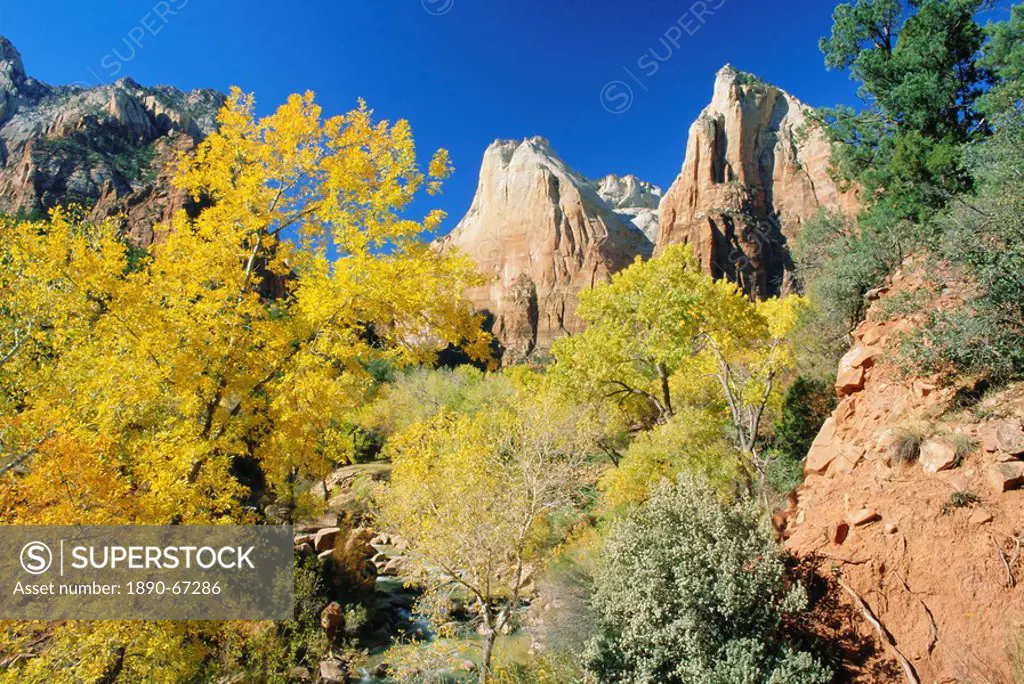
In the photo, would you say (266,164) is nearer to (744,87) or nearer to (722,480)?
(722,480)

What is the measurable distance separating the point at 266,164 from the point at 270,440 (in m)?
3.43

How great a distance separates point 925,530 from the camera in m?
6.32

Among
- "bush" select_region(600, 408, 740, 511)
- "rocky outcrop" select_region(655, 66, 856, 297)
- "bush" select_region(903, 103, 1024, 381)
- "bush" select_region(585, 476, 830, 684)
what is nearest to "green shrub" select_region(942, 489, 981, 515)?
"bush" select_region(903, 103, 1024, 381)

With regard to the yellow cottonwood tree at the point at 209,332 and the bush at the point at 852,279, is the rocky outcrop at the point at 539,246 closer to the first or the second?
the bush at the point at 852,279

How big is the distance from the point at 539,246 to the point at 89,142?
208 feet

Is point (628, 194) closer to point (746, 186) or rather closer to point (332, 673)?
point (746, 186)

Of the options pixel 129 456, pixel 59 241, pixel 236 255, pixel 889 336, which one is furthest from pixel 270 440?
pixel 889 336

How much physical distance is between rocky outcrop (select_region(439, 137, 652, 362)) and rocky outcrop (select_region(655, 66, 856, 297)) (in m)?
10.0

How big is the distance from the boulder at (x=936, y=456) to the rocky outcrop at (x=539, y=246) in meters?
60.1

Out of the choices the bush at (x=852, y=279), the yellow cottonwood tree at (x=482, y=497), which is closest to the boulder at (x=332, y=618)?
the yellow cottonwood tree at (x=482, y=497)

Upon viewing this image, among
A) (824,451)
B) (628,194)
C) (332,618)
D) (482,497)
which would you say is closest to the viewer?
(824,451)

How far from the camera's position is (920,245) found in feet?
33.6

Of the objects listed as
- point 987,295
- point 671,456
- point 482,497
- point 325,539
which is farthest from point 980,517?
point 325,539

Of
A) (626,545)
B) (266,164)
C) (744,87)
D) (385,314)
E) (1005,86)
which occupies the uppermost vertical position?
(744,87)
